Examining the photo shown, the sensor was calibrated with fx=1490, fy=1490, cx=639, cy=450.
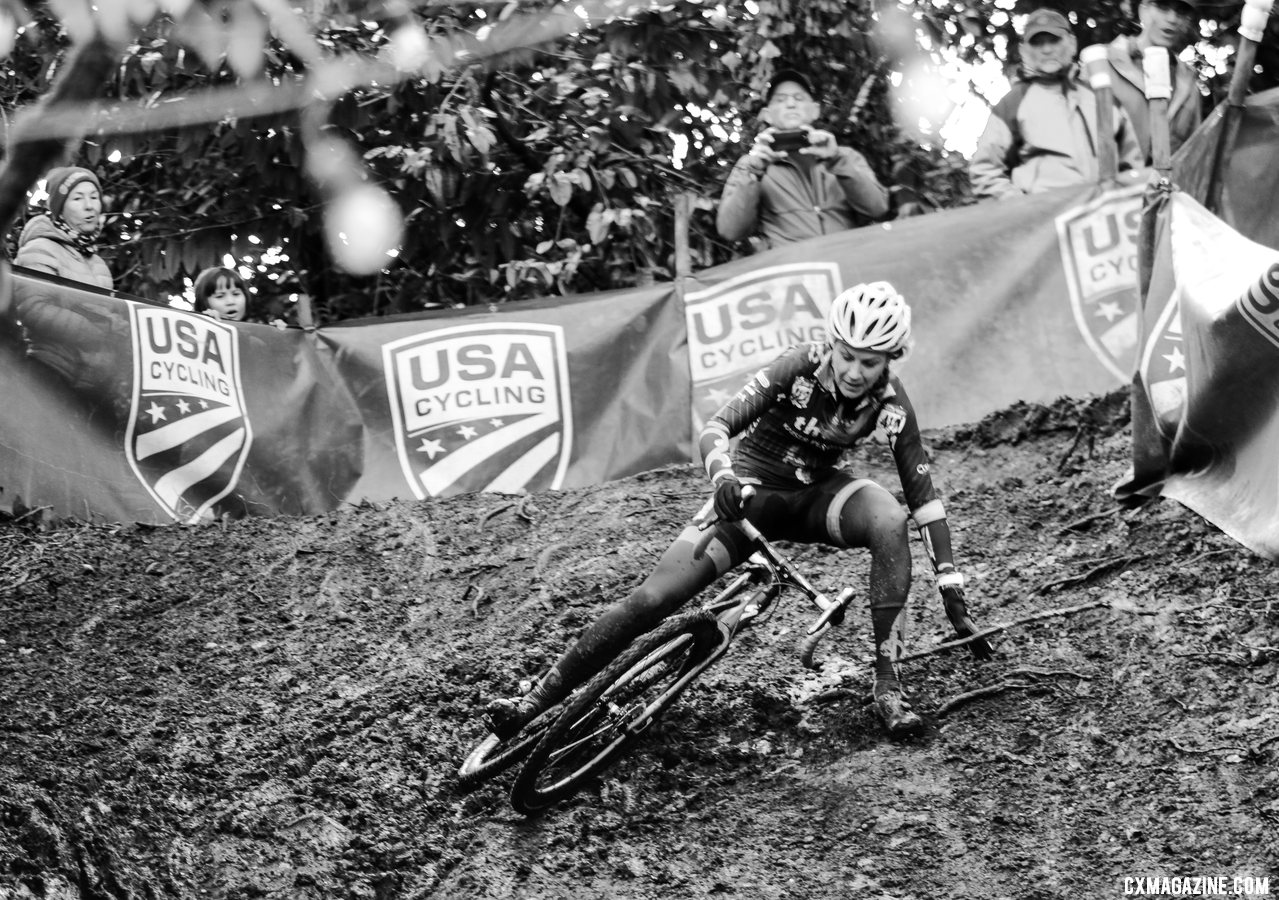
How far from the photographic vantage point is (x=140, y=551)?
30.1ft

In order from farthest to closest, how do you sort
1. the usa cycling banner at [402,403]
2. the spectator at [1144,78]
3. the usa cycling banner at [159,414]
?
the spectator at [1144,78]
the usa cycling banner at [402,403]
the usa cycling banner at [159,414]

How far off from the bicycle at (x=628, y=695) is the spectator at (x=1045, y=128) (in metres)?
4.99

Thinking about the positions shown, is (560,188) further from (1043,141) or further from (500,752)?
(500,752)

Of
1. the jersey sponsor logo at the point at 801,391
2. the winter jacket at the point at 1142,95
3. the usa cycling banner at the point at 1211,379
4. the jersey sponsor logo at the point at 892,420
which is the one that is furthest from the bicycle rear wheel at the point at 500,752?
the winter jacket at the point at 1142,95

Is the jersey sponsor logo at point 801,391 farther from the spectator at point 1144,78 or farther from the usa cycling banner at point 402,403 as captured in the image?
the spectator at point 1144,78

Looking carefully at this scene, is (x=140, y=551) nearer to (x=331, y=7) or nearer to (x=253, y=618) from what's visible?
(x=253, y=618)

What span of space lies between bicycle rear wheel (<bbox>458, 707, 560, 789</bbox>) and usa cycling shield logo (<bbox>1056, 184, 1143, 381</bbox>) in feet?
16.7

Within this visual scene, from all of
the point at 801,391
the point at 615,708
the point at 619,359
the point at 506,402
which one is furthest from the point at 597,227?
the point at 615,708

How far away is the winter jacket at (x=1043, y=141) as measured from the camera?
1034 centimetres

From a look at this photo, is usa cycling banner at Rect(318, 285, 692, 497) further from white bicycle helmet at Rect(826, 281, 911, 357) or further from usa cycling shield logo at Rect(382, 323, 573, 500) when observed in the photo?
white bicycle helmet at Rect(826, 281, 911, 357)

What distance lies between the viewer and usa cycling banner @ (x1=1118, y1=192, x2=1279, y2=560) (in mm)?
6855

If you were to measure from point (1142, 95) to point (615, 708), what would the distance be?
20.9 ft

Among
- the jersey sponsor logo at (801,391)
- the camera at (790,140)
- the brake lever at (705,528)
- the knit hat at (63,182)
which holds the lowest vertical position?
the brake lever at (705,528)

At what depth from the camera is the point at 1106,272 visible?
991cm
